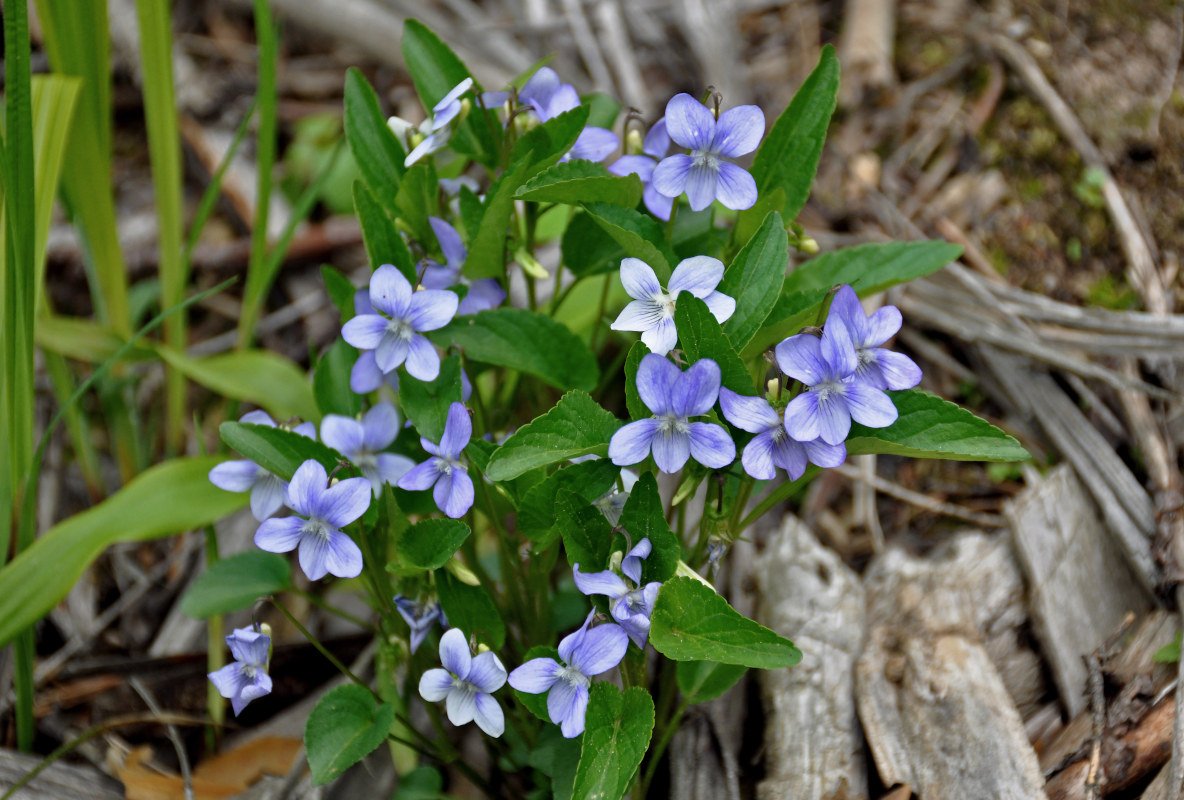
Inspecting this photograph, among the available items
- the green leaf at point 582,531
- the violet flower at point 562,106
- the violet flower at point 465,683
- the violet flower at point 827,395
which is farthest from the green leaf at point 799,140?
the violet flower at point 465,683

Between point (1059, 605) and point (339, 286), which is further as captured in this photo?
point (1059, 605)

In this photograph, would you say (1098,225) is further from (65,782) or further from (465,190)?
(65,782)

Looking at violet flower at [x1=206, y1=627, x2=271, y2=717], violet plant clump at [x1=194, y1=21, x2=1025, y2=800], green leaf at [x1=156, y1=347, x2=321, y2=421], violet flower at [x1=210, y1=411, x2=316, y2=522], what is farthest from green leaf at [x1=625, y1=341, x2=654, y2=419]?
green leaf at [x1=156, y1=347, x2=321, y2=421]

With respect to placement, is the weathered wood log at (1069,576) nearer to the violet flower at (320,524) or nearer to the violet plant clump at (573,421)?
the violet plant clump at (573,421)

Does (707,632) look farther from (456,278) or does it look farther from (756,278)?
(456,278)

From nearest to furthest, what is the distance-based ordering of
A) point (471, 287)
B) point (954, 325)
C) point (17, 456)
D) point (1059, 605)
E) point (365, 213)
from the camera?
1. point (365, 213)
2. point (471, 287)
3. point (17, 456)
4. point (1059, 605)
5. point (954, 325)

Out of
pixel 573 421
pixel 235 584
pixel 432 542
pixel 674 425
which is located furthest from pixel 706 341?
pixel 235 584

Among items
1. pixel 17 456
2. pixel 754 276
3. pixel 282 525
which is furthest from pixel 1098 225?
pixel 17 456
